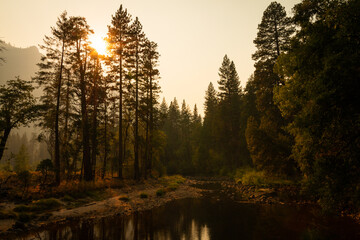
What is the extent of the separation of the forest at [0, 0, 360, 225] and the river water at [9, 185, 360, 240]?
167cm

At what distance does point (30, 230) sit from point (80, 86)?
14268 mm

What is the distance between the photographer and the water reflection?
976 centimetres

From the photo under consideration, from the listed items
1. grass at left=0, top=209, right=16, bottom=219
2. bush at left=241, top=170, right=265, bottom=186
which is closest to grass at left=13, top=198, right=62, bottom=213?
grass at left=0, top=209, right=16, bottom=219

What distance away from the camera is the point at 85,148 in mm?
20266

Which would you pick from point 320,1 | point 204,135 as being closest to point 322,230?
point 320,1

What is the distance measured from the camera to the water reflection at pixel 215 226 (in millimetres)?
9758

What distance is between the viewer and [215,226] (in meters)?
11.6

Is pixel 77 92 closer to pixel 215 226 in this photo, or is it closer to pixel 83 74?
pixel 83 74

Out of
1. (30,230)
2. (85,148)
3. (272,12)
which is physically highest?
(272,12)

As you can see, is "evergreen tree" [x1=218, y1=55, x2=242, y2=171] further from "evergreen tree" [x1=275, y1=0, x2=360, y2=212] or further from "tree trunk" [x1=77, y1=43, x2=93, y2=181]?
"evergreen tree" [x1=275, y1=0, x2=360, y2=212]

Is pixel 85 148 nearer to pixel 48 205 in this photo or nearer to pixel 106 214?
pixel 48 205

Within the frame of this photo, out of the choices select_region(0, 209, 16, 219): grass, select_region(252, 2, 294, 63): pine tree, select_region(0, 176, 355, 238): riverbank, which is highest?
select_region(252, 2, 294, 63): pine tree

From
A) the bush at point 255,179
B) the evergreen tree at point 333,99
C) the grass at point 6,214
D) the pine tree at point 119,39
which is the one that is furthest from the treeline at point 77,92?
the evergreen tree at point 333,99

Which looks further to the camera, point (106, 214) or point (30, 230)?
point (106, 214)
